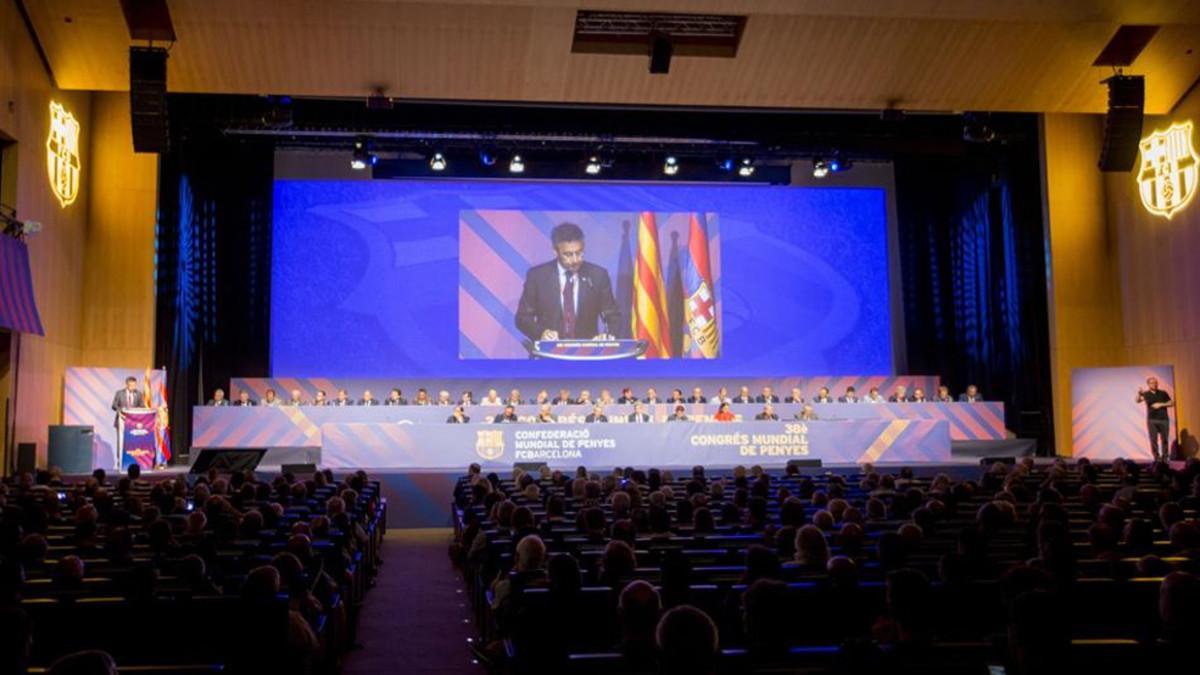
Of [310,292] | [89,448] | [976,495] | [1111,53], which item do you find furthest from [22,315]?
[1111,53]

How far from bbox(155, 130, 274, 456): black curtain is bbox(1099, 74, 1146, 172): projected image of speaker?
13.6 m

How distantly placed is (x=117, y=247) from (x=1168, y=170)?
1640 cm

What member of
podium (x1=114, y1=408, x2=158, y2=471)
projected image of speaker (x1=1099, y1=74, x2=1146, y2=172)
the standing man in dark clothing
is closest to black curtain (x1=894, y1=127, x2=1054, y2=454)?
the standing man in dark clothing

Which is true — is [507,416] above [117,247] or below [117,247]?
below

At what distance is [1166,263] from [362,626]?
14098 millimetres

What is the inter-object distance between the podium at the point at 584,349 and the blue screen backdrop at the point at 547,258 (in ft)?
0.99

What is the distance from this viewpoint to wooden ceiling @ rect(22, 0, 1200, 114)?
12.8 meters

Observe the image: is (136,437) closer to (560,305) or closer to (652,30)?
(560,305)

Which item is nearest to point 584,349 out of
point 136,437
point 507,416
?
point 507,416

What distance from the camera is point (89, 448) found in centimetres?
1316

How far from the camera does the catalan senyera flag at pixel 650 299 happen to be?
1922 cm

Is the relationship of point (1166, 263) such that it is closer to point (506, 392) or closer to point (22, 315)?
point (506, 392)

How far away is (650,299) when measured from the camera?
19344 mm

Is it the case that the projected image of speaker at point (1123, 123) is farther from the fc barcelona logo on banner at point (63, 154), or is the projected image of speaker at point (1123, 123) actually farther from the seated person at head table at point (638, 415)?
the fc barcelona logo on banner at point (63, 154)
